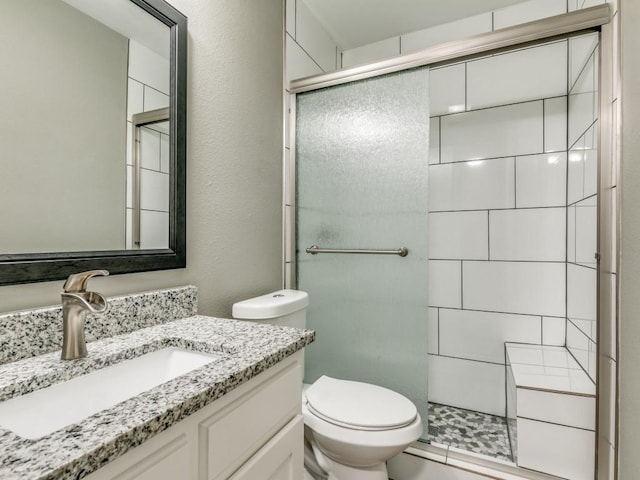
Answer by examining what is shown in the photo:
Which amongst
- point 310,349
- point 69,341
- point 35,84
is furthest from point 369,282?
point 35,84

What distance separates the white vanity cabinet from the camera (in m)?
0.52

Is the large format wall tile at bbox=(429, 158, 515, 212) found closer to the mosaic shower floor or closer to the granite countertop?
the mosaic shower floor

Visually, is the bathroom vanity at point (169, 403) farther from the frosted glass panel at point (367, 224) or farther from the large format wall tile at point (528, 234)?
the large format wall tile at point (528, 234)

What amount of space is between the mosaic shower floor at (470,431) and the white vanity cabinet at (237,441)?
1133 mm

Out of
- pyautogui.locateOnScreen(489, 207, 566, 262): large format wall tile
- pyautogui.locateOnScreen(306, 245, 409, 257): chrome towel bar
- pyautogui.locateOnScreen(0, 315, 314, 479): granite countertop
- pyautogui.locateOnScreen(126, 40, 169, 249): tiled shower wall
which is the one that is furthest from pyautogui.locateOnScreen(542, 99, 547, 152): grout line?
pyautogui.locateOnScreen(126, 40, 169, 249): tiled shower wall

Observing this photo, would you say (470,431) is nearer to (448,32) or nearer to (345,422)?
(345,422)

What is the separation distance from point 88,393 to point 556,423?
1560 mm

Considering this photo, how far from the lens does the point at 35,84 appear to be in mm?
814

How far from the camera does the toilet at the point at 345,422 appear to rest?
1.18 meters

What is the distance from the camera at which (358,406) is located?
1303 mm

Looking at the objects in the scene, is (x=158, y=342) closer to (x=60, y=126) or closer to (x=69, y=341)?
(x=69, y=341)

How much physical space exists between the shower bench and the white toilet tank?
93 cm

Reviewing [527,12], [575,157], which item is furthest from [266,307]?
[527,12]

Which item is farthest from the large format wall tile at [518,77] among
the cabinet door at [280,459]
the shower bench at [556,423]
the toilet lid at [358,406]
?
the cabinet door at [280,459]
